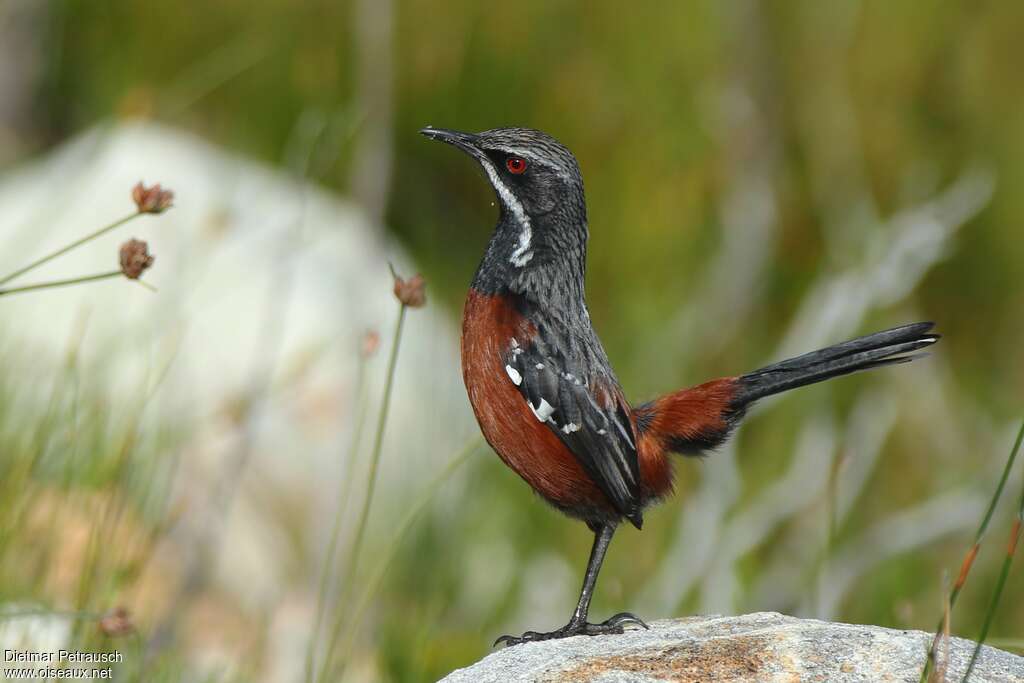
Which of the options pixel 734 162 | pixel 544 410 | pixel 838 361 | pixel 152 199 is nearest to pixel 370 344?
pixel 544 410

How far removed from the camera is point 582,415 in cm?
350

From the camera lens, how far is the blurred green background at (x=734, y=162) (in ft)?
22.4

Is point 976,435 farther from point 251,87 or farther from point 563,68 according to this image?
point 251,87

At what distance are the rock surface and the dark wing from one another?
52cm

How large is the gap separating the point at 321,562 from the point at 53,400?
2.26m

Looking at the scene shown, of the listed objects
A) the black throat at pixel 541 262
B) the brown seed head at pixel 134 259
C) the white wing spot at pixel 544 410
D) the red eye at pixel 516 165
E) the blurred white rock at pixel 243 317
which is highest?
the blurred white rock at pixel 243 317

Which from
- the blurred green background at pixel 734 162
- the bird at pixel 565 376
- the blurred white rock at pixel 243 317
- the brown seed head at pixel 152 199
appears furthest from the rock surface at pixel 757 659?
the blurred green background at pixel 734 162

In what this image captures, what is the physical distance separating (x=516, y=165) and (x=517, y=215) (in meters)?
0.14

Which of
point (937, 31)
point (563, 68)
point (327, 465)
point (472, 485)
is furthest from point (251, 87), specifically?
point (937, 31)

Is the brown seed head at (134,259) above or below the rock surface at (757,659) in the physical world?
above

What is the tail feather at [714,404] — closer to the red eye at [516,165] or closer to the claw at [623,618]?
the claw at [623,618]

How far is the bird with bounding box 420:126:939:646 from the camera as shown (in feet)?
11.4

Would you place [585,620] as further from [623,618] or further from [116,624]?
[116,624]

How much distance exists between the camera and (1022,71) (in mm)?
7465
